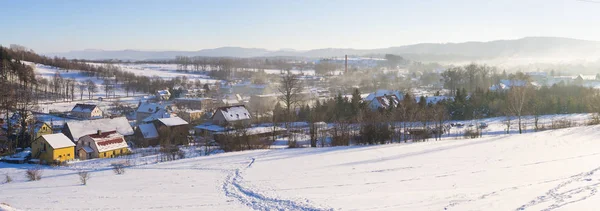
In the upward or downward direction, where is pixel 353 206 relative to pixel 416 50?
downward

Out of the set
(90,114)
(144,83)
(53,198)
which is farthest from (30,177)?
(144,83)

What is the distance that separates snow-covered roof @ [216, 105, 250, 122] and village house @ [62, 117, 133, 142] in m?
5.80

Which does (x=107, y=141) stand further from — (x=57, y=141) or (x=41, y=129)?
(x=41, y=129)

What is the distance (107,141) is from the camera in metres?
20.9

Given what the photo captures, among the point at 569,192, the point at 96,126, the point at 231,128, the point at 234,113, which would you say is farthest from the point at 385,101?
the point at 569,192

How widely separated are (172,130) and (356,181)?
15.6 metres

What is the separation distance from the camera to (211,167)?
13602 mm

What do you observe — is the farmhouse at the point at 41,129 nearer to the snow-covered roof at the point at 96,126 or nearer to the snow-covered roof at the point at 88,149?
the snow-covered roof at the point at 96,126

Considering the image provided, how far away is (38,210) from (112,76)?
6241cm

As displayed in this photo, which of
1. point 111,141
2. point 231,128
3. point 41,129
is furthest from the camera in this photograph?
point 231,128

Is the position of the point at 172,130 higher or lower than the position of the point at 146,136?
higher

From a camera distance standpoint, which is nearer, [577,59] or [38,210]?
[38,210]

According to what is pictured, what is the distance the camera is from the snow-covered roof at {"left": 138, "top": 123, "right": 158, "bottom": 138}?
23734 mm

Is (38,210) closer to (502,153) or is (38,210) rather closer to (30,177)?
(30,177)
